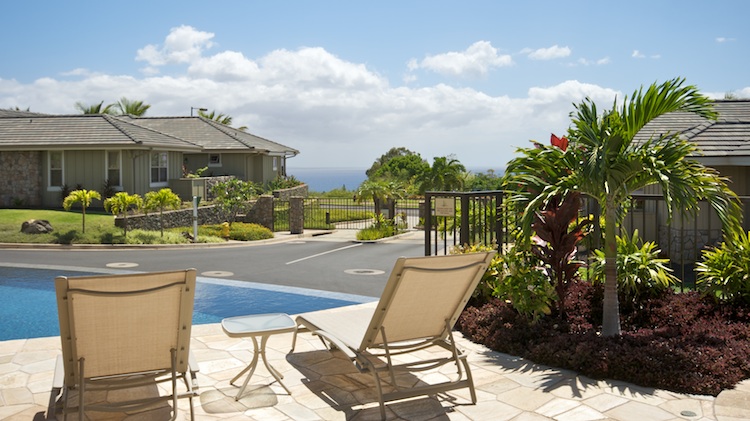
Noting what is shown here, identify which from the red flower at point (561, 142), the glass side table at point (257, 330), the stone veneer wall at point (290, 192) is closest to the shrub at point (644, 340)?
the red flower at point (561, 142)

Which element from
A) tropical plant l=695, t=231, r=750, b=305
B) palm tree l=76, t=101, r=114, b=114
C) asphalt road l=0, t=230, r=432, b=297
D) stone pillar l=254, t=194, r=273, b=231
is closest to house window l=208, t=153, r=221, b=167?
stone pillar l=254, t=194, r=273, b=231

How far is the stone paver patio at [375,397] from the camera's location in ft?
16.4

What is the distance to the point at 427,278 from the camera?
17.0 ft

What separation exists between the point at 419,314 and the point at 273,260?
12606 mm

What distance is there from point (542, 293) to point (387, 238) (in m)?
17.6

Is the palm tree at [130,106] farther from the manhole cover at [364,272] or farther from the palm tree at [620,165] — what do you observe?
the palm tree at [620,165]

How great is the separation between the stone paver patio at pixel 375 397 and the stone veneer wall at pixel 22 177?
2446cm

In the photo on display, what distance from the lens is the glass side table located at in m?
5.52

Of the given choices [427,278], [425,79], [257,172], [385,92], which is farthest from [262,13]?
[385,92]

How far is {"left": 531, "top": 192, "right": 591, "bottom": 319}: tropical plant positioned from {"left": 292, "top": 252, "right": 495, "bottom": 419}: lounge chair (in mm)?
1961

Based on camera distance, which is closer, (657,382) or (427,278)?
(427,278)

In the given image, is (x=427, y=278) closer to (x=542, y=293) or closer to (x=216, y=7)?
(x=542, y=293)

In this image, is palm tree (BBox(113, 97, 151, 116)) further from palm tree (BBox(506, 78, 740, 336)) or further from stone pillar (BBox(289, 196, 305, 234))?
palm tree (BBox(506, 78, 740, 336))

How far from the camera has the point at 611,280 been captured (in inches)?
257
